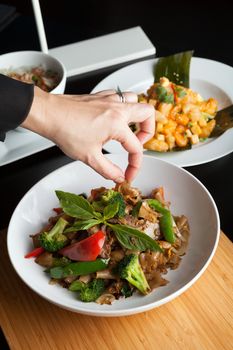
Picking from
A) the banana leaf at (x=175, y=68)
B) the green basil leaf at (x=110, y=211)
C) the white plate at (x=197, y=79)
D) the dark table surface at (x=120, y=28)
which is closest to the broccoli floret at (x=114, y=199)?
the green basil leaf at (x=110, y=211)

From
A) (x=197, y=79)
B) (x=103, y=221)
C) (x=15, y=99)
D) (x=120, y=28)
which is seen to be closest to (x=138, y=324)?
(x=103, y=221)

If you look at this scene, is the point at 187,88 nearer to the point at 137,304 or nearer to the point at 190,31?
the point at 190,31

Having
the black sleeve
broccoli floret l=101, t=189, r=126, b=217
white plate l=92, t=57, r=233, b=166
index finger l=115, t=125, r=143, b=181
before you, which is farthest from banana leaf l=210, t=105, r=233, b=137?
the black sleeve

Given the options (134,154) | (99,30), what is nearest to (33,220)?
(134,154)

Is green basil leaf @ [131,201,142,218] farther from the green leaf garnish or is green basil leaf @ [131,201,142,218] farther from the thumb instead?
the green leaf garnish

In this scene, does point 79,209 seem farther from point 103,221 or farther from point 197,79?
point 197,79

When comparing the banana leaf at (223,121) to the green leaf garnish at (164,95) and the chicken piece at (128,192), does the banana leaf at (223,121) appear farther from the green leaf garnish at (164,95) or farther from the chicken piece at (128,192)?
the chicken piece at (128,192)
